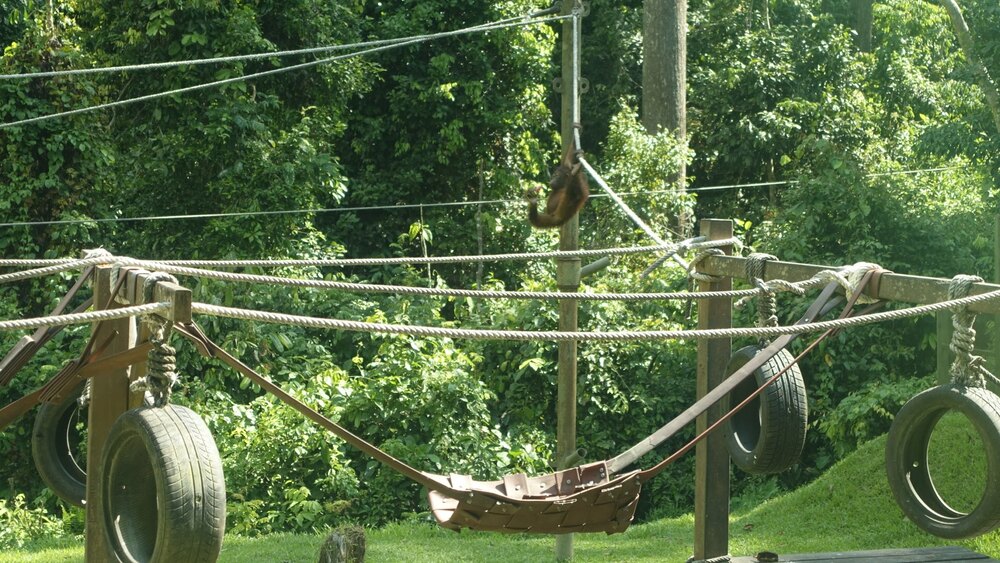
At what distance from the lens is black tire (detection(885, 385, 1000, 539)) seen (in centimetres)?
332

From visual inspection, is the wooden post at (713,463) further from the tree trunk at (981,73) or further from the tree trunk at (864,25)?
the tree trunk at (864,25)

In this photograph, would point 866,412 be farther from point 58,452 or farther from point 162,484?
point 162,484

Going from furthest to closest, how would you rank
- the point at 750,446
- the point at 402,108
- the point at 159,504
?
1. the point at 402,108
2. the point at 750,446
3. the point at 159,504

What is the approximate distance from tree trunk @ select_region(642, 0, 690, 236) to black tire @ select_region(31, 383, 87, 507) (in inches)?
322

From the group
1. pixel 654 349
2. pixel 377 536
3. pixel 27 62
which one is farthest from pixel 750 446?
pixel 27 62

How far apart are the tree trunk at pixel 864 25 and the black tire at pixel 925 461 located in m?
11.8

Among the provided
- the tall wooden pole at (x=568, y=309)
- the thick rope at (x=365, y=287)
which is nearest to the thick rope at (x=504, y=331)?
the thick rope at (x=365, y=287)

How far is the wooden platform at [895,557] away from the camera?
427 centimetres

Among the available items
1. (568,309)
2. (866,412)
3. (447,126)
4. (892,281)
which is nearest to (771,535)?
(866,412)

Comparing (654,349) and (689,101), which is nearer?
(654,349)

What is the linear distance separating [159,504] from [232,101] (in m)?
6.82

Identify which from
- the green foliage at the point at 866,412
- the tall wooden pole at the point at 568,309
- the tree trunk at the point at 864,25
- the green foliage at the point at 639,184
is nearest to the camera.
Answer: the tall wooden pole at the point at 568,309

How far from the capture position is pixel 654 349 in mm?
8727

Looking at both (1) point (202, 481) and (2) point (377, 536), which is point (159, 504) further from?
(2) point (377, 536)
